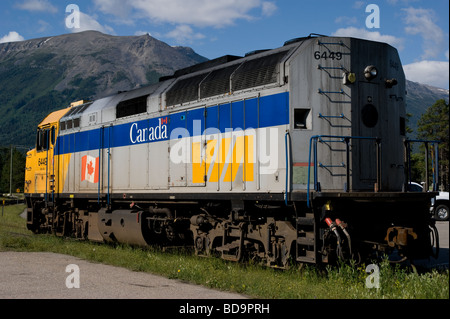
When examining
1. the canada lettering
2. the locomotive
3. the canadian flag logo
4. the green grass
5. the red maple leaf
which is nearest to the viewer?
the green grass

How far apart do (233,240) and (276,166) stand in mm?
2486

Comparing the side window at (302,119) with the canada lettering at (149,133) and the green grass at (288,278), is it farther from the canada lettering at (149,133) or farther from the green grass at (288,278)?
the canada lettering at (149,133)

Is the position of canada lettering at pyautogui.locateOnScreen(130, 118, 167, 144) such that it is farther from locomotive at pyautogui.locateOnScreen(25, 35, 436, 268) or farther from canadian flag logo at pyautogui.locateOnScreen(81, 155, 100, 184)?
canadian flag logo at pyautogui.locateOnScreen(81, 155, 100, 184)

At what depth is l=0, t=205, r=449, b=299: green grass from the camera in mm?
7938

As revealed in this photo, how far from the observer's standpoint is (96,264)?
12.2m

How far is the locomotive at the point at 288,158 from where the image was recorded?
10031 millimetres

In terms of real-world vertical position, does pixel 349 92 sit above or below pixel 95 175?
above

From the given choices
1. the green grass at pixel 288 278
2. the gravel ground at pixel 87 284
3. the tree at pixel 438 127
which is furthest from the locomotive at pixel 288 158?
the tree at pixel 438 127

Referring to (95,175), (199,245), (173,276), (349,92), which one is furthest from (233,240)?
(95,175)

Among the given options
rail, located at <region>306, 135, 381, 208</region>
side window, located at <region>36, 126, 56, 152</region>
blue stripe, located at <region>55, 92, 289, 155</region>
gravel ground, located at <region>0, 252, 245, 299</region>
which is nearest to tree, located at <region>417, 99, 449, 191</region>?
side window, located at <region>36, 126, 56, 152</region>

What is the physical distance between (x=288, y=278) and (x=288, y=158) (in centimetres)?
241

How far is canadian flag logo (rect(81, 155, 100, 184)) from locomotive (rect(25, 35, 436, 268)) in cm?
314

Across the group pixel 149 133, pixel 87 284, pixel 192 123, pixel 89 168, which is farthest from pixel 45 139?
pixel 87 284
